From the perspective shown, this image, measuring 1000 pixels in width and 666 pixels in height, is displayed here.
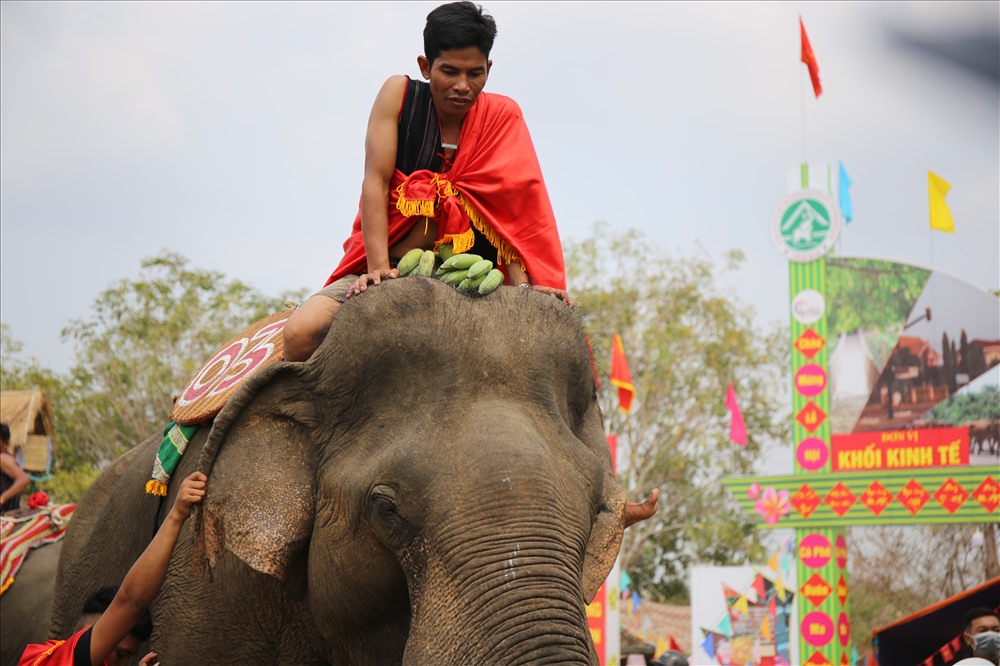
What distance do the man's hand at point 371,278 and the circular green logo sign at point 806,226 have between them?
688 inches

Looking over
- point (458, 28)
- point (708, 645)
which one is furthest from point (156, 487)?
point (708, 645)

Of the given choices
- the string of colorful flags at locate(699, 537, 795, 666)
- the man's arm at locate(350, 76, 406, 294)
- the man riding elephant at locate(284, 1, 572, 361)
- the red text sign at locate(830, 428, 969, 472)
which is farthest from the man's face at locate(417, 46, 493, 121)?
the red text sign at locate(830, 428, 969, 472)

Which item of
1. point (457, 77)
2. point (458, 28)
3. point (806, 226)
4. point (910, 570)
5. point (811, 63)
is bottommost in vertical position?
point (910, 570)

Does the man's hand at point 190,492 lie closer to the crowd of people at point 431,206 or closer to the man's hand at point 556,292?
the crowd of people at point 431,206

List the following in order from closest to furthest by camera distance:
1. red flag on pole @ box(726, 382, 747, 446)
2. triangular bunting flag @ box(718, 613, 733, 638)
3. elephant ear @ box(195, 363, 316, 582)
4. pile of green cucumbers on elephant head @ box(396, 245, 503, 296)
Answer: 1. elephant ear @ box(195, 363, 316, 582)
2. pile of green cucumbers on elephant head @ box(396, 245, 503, 296)
3. triangular bunting flag @ box(718, 613, 733, 638)
4. red flag on pole @ box(726, 382, 747, 446)

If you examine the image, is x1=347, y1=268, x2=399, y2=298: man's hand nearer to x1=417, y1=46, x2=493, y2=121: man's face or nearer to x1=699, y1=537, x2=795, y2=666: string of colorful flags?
x1=417, y1=46, x2=493, y2=121: man's face

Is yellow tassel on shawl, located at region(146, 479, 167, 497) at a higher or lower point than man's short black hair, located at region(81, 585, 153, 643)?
higher

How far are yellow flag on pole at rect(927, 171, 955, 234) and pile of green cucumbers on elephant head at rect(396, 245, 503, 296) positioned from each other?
19.0 meters

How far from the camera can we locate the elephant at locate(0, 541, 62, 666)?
791cm

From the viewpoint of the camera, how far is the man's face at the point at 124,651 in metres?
4.40

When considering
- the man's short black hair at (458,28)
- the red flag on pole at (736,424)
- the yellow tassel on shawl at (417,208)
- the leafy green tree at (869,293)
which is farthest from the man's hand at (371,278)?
the red flag on pole at (736,424)

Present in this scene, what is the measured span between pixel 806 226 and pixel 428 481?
1833cm

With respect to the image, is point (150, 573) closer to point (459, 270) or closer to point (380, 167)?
point (459, 270)

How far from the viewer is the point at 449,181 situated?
4.51m
